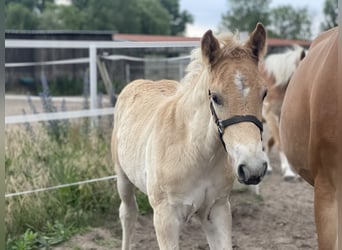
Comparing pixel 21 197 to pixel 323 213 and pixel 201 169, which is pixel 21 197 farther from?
pixel 323 213

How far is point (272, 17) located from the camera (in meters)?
57.3

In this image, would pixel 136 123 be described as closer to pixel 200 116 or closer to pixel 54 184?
pixel 200 116

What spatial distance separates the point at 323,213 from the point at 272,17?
5652 cm

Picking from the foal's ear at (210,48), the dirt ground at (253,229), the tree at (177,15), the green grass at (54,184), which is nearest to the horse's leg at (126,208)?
the dirt ground at (253,229)

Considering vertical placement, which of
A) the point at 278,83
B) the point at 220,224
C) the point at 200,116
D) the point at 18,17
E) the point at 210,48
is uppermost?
the point at 18,17

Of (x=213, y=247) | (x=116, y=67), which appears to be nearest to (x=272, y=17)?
(x=116, y=67)

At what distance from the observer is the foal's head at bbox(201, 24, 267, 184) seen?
231 centimetres

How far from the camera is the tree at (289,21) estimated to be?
182ft

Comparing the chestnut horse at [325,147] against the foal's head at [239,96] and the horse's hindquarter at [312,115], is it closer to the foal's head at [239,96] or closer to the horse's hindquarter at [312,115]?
the horse's hindquarter at [312,115]

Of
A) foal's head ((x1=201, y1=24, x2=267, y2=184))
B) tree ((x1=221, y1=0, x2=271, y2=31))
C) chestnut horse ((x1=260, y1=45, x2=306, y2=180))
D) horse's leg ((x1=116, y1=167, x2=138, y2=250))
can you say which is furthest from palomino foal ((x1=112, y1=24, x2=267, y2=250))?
tree ((x1=221, y1=0, x2=271, y2=31))

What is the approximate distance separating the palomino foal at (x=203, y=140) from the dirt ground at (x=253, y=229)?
0.96 metres

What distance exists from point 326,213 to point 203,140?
0.70 m

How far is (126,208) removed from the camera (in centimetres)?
410

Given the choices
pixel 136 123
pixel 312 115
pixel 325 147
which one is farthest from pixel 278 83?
pixel 325 147
